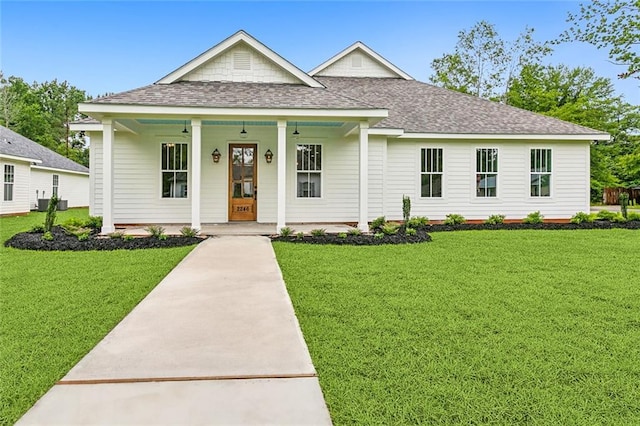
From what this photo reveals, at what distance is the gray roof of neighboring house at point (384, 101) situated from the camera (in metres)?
9.65

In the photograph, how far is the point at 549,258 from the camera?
23.8 feet

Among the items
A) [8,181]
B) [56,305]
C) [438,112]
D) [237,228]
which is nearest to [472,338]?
[56,305]

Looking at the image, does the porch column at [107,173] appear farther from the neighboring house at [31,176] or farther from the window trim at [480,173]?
the window trim at [480,173]

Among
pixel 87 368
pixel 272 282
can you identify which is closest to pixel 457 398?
pixel 87 368

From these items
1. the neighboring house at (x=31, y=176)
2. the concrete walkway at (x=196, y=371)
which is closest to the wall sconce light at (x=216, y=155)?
the concrete walkway at (x=196, y=371)

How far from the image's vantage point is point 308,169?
12.4 m

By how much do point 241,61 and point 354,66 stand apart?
21.2 feet

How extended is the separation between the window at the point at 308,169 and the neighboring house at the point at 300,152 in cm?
3

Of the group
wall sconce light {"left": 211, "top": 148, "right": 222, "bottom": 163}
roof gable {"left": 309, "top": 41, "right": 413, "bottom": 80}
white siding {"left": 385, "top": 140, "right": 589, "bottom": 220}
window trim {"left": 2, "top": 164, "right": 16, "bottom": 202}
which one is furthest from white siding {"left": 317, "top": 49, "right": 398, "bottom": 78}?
window trim {"left": 2, "top": 164, "right": 16, "bottom": 202}

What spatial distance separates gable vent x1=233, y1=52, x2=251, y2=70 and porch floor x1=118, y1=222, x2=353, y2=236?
4.55 m

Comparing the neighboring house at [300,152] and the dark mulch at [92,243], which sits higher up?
the neighboring house at [300,152]

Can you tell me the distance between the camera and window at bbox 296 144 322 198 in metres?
12.4

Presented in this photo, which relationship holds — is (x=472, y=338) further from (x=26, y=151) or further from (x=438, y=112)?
(x=26, y=151)

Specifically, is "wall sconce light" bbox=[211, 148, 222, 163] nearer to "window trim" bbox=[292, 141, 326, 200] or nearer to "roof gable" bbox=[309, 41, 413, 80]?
"window trim" bbox=[292, 141, 326, 200]
